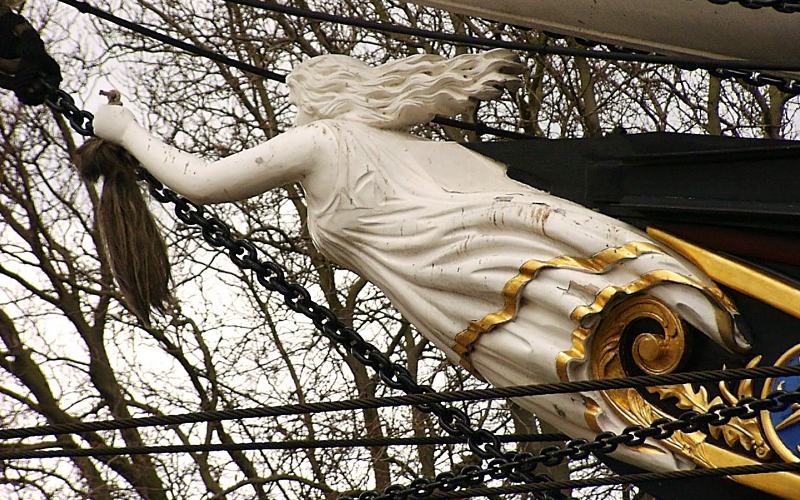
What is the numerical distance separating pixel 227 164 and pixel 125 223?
443 mm

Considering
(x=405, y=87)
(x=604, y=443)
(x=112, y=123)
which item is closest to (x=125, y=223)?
(x=112, y=123)

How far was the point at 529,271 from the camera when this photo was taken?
13.0 feet

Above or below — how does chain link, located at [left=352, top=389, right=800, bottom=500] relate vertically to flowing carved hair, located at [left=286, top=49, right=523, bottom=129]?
below

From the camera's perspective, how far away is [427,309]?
4133 millimetres

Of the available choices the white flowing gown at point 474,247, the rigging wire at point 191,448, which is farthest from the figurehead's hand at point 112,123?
the rigging wire at point 191,448

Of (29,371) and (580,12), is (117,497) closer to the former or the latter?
(29,371)

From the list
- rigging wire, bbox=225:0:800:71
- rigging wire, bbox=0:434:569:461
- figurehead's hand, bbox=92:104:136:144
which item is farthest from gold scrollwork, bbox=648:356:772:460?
figurehead's hand, bbox=92:104:136:144

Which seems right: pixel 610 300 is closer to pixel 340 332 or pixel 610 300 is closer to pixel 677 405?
pixel 677 405

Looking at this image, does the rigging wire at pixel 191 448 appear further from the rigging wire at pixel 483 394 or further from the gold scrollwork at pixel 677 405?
the gold scrollwork at pixel 677 405

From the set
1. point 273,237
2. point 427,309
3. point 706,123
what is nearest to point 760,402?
point 427,309

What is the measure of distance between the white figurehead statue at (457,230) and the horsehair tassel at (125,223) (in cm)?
7

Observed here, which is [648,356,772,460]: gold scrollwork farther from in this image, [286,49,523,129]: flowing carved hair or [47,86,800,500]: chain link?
[286,49,523,129]: flowing carved hair

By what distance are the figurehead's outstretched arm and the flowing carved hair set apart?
14 centimetres

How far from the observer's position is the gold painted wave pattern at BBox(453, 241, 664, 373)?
3.88 metres
